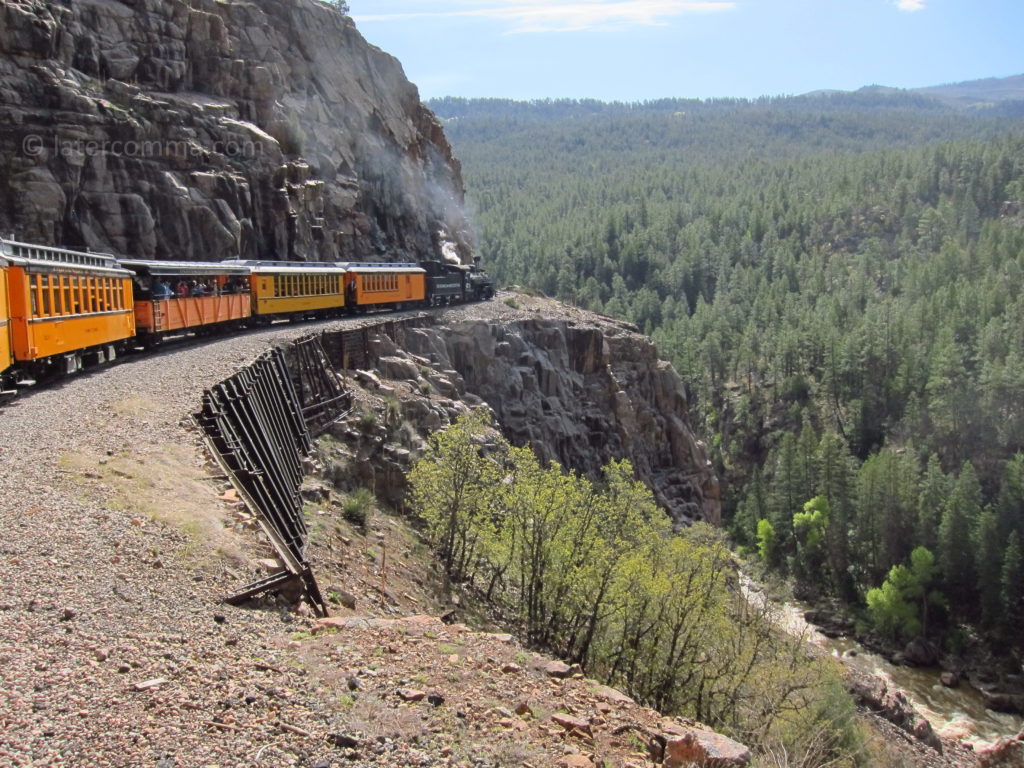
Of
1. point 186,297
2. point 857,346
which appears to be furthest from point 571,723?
point 857,346

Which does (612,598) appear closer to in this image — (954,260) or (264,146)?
(264,146)

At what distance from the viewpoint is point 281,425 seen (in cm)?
2428

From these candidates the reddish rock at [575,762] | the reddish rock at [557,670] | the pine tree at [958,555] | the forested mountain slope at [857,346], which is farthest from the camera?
the forested mountain slope at [857,346]

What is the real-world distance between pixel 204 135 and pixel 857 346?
76.5m

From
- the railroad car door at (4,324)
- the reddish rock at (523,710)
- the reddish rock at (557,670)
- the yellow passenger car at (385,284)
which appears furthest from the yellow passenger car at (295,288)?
the reddish rock at (523,710)

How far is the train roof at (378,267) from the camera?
46025 millimetres

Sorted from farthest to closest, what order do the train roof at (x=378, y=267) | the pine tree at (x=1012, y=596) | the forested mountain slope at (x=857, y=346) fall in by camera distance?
the forested mountain slope at (x=857, y=346), the pine tree at (x=1012, y=596), the train roof at (x=378, y=267)

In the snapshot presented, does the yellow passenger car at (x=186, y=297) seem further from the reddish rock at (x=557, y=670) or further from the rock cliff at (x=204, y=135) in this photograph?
the reddish rock at (x=557, y=670)

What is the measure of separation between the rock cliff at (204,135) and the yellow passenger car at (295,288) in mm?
6288

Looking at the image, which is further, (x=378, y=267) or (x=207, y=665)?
(x=378, y=267)

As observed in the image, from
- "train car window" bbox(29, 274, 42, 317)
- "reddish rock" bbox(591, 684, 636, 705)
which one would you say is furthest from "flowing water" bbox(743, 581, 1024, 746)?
"train car window" bbox(29, 274, 42, 317)

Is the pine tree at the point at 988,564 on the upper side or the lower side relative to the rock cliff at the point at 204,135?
lower

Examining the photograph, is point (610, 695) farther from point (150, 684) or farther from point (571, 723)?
point (150, 684)

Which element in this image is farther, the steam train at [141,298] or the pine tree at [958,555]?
the pine tree at [958,555]
